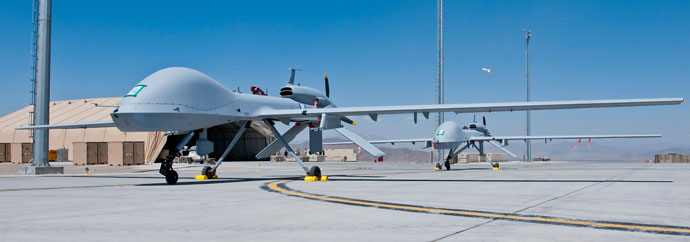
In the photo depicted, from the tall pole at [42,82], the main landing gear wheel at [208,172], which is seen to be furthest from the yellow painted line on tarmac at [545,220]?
the tall pole at [42,82]

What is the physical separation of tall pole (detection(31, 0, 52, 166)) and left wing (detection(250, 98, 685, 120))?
660 inches

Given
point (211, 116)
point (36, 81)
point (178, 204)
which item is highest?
point (36, 81)

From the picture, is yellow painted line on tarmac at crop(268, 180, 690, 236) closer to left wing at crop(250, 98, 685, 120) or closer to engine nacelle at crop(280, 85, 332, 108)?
left wing at crop(250, 98, 685, 120)

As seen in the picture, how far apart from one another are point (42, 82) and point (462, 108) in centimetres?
2401

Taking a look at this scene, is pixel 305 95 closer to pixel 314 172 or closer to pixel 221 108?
pixel 314 172

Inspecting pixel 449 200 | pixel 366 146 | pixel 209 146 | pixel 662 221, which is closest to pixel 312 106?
pixel 366 146

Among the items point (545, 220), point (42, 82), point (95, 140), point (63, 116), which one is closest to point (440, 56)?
point (42, 82)

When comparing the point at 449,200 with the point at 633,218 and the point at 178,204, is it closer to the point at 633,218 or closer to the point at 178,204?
the point at 633,218

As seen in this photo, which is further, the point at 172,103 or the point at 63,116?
the point at 63,116

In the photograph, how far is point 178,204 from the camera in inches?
405

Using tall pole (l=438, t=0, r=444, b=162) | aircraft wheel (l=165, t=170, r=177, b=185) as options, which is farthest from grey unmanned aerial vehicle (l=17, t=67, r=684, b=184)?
tall pole (l=438, t=0, r=444, b=162)

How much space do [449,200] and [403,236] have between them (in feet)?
15.8

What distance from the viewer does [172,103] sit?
52.4ft

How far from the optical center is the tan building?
5391 centimetres
